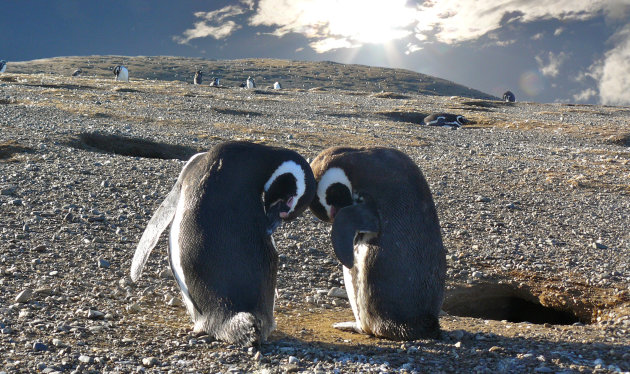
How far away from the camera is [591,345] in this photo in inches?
144

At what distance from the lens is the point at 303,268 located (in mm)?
5426

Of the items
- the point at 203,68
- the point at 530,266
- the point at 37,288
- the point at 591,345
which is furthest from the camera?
the point at 203,68

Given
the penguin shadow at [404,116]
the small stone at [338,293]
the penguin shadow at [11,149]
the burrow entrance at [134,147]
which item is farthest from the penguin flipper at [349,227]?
the penguin shadow at [404,116]

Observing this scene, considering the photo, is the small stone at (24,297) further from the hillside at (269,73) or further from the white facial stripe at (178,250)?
the hillside at (269,73)

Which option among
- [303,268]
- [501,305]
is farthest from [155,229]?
[501,305]

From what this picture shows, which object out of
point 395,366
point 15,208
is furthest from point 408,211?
point 15,208

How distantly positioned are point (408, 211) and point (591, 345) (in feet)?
4.49

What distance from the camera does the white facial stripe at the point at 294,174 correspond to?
3475 millimetres

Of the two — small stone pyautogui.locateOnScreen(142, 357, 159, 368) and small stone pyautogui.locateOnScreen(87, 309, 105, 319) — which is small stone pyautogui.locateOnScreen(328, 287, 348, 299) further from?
small stone pyautogui.locateOnScreen(142, 357, 159, 368)

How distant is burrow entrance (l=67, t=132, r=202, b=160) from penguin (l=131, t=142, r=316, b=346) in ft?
21.0

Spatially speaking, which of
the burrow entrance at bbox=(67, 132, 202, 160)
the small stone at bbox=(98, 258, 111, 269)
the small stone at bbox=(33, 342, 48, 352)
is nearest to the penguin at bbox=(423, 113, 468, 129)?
the burrow entrance at bbox=(67, 132, 202, 160)

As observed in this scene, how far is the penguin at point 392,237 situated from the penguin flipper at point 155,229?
0.95m

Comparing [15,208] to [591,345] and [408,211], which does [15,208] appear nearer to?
[408,211]

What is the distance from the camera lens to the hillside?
69.4 meters
